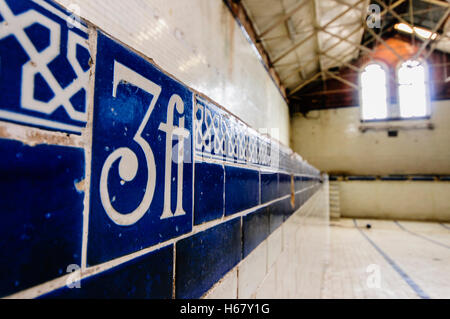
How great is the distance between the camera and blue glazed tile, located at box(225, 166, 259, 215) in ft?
2.04

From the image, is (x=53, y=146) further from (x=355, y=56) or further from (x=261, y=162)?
(x=355, y=56)

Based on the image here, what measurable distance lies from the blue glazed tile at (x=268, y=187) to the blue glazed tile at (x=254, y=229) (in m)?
0.05

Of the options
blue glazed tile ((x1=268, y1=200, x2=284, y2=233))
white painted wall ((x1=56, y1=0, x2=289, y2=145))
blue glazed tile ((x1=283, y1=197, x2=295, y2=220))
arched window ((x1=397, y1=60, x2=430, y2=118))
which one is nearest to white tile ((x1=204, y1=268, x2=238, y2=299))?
blue glazed tile ((x1=268, y1=200, x2=284, y2=233))

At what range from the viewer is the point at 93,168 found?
0.26m

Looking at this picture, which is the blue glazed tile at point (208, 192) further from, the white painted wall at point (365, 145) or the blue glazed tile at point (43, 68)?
the white painted wall at point (365, 145)

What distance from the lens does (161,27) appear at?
1.82 meters

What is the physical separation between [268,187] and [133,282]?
75cm

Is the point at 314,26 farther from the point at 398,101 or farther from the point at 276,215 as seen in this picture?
the point at 276,215

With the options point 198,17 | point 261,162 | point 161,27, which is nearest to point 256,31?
point 198,17

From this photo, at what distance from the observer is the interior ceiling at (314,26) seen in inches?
175

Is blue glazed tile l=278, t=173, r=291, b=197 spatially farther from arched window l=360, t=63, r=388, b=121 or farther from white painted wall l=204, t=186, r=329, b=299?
arched window l=360, t=63, r=388, b=121

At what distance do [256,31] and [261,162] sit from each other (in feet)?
14.6

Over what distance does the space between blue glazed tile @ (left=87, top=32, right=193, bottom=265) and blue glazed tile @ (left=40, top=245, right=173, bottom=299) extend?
0.02 metres

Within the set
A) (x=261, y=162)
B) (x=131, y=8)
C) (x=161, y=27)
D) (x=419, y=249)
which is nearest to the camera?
(x=261, y=162)
